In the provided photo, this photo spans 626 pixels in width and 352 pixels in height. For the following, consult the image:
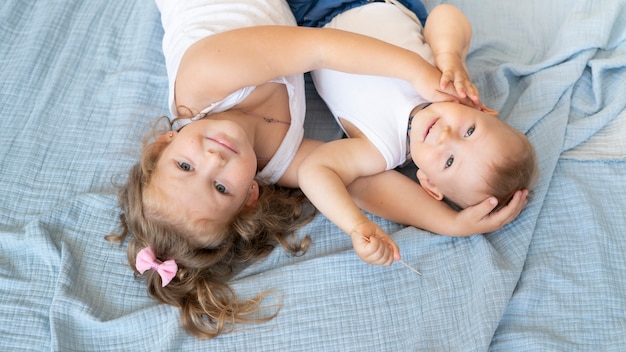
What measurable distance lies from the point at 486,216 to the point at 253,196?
0.52 metres

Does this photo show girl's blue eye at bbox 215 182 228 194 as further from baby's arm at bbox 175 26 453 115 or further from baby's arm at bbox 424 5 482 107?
baby's arm at bbox 424 5 482 107

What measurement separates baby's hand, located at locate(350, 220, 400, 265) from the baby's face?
189 mm

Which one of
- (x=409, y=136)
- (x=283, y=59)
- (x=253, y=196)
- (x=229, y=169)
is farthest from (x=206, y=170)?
(x=409, y=136)

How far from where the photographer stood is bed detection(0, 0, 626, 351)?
3.90ft

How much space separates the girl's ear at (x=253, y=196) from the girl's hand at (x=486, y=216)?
46cm

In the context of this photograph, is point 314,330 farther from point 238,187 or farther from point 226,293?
point 238,187

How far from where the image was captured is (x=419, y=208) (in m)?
1.32

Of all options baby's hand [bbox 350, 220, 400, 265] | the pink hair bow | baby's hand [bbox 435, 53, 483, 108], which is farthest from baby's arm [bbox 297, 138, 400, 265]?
the pink hair bow

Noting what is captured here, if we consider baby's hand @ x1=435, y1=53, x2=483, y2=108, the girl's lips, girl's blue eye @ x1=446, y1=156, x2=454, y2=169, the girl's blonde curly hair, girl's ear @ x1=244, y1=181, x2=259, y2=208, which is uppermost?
baby's hand @ x1=435, y1=53, x2=483, y2=108

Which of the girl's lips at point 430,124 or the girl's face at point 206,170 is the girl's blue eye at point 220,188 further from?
the girl's lips at point 430,124

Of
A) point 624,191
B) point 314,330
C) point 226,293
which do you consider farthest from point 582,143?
point 226,293

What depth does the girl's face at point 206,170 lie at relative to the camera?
45.4 inches

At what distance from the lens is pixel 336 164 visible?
1.30 meters

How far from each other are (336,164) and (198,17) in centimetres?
51
